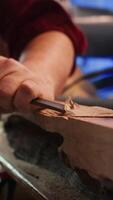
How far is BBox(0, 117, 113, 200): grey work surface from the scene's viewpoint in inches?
15.7

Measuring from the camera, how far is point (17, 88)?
0.47 meters

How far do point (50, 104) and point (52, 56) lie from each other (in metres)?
0.37

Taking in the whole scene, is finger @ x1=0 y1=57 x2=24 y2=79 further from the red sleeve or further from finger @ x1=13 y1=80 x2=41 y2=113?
the red sleeve

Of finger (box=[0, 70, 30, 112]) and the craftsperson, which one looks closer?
finger (box=[0, 70, 30, 112])

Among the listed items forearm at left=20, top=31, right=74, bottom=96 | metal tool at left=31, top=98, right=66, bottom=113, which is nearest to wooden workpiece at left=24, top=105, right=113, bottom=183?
metal tool at left=31, top=98, right=66, bottom=113

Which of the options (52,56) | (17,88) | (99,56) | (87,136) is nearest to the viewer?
(87,136)

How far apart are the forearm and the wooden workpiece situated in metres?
0.26

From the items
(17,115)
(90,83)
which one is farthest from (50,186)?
(90,83)

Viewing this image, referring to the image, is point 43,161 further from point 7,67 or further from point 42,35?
point 42,35

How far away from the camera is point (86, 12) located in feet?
6.43

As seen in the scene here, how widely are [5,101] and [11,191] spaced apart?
0.28 feet

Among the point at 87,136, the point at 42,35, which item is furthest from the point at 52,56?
the point at 87,136

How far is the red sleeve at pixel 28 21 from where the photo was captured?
0.85m

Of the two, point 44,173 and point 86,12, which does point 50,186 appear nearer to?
point 44,173
